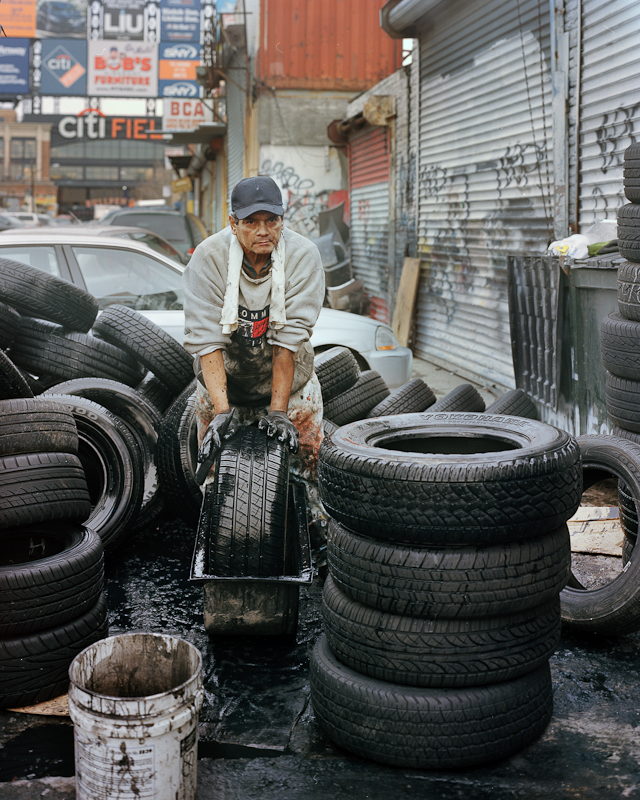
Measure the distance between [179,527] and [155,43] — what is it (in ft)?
→ 73.2

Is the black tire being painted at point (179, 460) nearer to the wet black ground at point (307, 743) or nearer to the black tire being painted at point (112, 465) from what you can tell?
the black tire being painted at point (112, 465)

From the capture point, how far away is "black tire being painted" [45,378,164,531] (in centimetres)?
526

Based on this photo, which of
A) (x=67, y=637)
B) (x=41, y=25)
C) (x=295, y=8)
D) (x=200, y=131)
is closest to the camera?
(x=67, y=637)

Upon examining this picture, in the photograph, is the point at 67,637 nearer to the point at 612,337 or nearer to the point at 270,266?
the point at 270,266

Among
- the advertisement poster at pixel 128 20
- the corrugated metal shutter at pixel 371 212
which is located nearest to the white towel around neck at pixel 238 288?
the corrugated metal shutter at pixel 371 212

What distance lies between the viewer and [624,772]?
266 centimetres

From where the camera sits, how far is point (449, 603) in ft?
8.86

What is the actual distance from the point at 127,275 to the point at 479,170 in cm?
506

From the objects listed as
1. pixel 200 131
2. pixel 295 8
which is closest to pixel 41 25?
pixel 200 131

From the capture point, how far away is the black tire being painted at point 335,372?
18.4 feet

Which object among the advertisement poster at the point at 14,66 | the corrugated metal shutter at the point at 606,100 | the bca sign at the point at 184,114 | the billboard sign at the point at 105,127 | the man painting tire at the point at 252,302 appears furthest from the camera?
the billboard sign at the point at 105,127

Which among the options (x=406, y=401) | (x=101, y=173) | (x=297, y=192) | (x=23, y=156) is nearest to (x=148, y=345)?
(x=406, y=401)

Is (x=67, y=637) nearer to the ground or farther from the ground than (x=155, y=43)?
nearer to the ground

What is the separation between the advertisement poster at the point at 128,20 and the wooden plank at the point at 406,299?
626 inches
